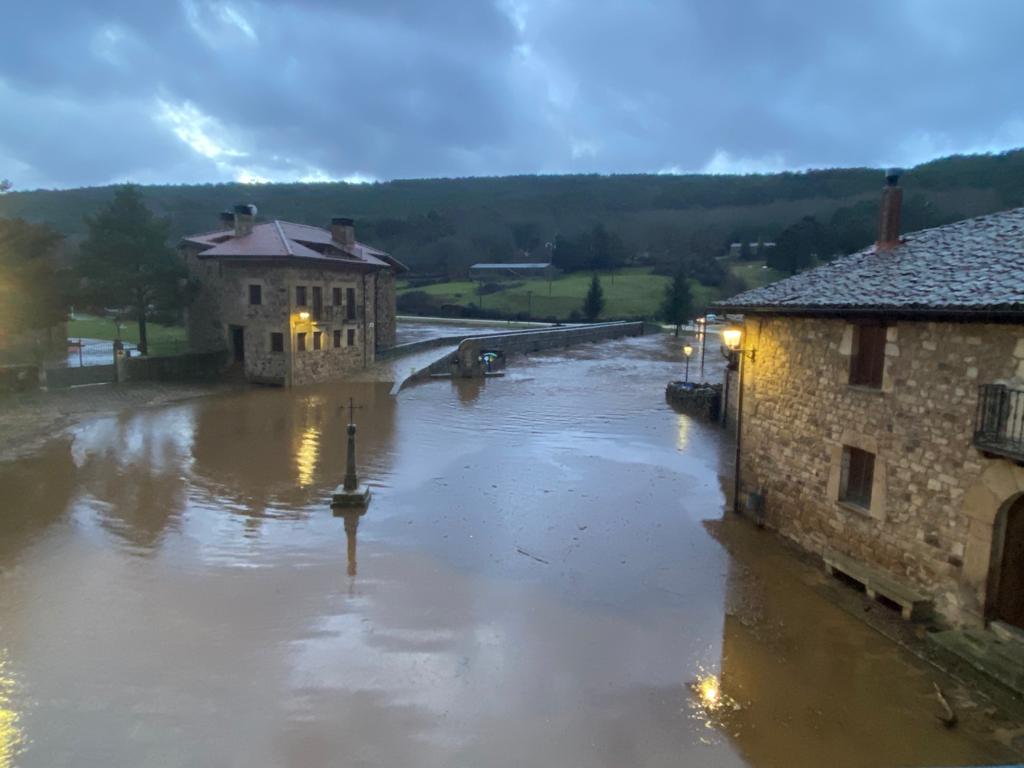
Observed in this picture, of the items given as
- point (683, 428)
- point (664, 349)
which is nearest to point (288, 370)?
point (683, 428)

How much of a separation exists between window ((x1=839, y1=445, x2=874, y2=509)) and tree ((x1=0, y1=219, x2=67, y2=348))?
28.7m

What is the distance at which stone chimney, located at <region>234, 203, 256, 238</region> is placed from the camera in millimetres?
32594

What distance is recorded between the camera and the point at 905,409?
9.88 m

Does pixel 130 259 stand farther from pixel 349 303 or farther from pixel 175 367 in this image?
pixel 349 303

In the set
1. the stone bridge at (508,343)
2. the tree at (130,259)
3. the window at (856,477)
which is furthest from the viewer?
the stone bridge at (508,343)

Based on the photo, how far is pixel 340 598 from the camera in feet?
33.3

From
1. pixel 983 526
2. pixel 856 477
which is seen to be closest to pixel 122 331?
pixel 856 477

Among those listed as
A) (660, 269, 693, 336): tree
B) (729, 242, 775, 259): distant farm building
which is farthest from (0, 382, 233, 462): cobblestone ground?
(729, 242, 775, 259): distant farm building

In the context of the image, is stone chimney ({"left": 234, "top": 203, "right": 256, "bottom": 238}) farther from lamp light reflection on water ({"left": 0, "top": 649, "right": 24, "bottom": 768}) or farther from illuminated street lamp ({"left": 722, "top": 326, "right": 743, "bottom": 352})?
lamp light reflection on water ({"left": 0, "top": 649, "right": 24, "bottom": 768})

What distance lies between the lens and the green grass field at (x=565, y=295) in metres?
74.1

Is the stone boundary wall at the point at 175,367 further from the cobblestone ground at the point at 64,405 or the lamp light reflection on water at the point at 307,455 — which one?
the lamp light reflection on water at the point at 307,455

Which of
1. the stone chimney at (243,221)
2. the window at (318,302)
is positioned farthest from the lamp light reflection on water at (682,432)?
the stone chimney at (243,221)

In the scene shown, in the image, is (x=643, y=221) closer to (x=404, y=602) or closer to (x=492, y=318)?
(x=492, y=318)

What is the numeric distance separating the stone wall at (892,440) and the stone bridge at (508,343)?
19874mm
